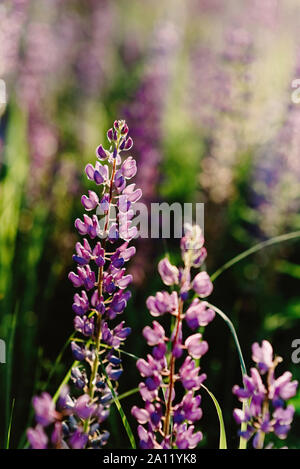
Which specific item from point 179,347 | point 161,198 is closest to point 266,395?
point 179,347

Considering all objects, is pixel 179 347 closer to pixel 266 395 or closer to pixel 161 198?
pixel 266 395

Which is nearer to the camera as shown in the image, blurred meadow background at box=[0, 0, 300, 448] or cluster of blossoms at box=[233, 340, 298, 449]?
cluster of blossoms at box=[233, 340, 298, 449]

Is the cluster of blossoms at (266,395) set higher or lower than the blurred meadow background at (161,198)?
lower

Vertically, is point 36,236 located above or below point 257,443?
above

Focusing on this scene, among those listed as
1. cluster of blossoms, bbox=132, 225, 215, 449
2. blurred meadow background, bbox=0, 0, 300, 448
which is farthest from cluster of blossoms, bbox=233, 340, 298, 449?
blurred meadow background, bbox=0, 0, 300, 448

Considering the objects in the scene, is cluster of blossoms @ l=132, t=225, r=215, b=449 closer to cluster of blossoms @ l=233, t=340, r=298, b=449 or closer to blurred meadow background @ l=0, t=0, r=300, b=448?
cluster of blossoms @ l=233, t=340, r=298, b=449

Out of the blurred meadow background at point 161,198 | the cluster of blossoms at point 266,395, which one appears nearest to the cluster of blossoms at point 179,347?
the cluster of blossoms at point 266,395

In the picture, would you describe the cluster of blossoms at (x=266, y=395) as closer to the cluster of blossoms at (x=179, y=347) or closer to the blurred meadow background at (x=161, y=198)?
the cluster of blossoms at (x=179, y=347)

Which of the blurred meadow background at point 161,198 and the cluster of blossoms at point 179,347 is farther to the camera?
the blurred meadow background at point 161,198

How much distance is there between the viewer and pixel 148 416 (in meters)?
0.95
